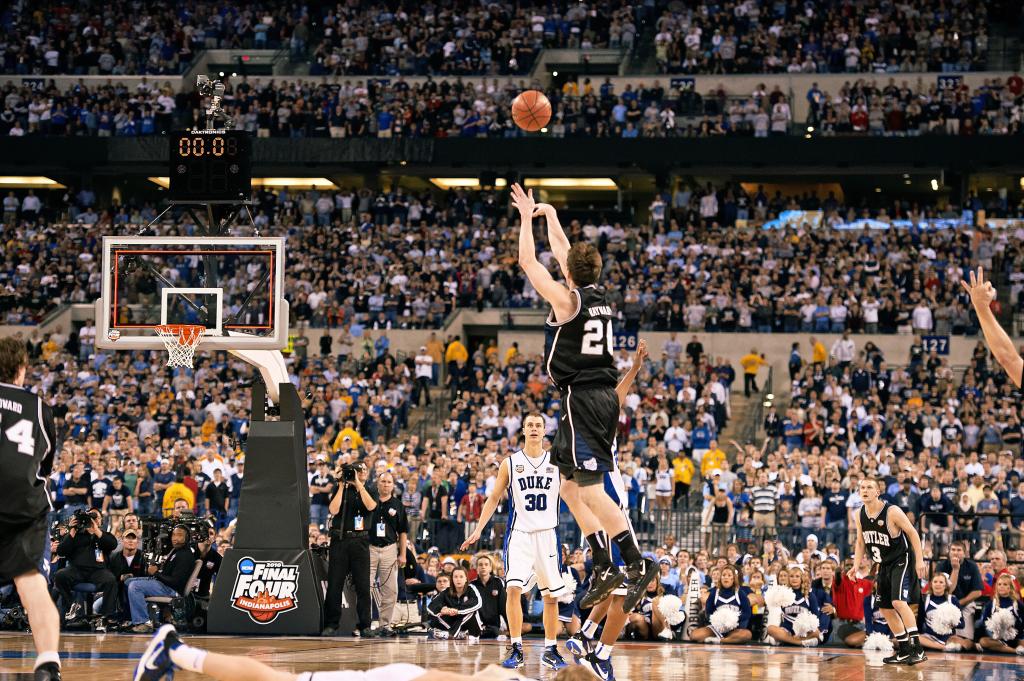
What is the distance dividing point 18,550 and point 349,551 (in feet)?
30.1

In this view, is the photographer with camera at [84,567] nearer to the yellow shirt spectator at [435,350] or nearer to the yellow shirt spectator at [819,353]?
the yellow shirt spectator at [435,350]

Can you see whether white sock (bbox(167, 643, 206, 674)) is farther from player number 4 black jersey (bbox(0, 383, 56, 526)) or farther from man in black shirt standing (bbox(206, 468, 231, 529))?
man in black shirt standing (bbox(206, 468, 231, 529))

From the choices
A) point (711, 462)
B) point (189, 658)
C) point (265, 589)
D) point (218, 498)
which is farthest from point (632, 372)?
point (711, 462)

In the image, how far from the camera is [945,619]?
17453 mm

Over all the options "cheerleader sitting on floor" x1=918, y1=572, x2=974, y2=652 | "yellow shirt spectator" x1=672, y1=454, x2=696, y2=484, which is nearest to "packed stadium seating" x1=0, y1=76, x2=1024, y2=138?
"yellow shirt spectator" x1=672, y1=454, x2=696, y2=484

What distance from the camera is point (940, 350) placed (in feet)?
108

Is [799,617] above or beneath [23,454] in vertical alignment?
beneath

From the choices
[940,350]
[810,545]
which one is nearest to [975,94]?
[940,350]

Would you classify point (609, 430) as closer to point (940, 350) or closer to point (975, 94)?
point (940, 350)

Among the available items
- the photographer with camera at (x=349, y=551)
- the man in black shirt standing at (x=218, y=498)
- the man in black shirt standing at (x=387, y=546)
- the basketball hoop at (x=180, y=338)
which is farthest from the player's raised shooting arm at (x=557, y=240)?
the man in black shirt standing at (x=218, y=498)

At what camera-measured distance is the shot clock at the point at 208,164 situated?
17453mm

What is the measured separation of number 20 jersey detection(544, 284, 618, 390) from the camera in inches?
404

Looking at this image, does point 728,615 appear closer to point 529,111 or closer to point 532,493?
point 532,493

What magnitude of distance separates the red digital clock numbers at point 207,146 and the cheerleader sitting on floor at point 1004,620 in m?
11.5
